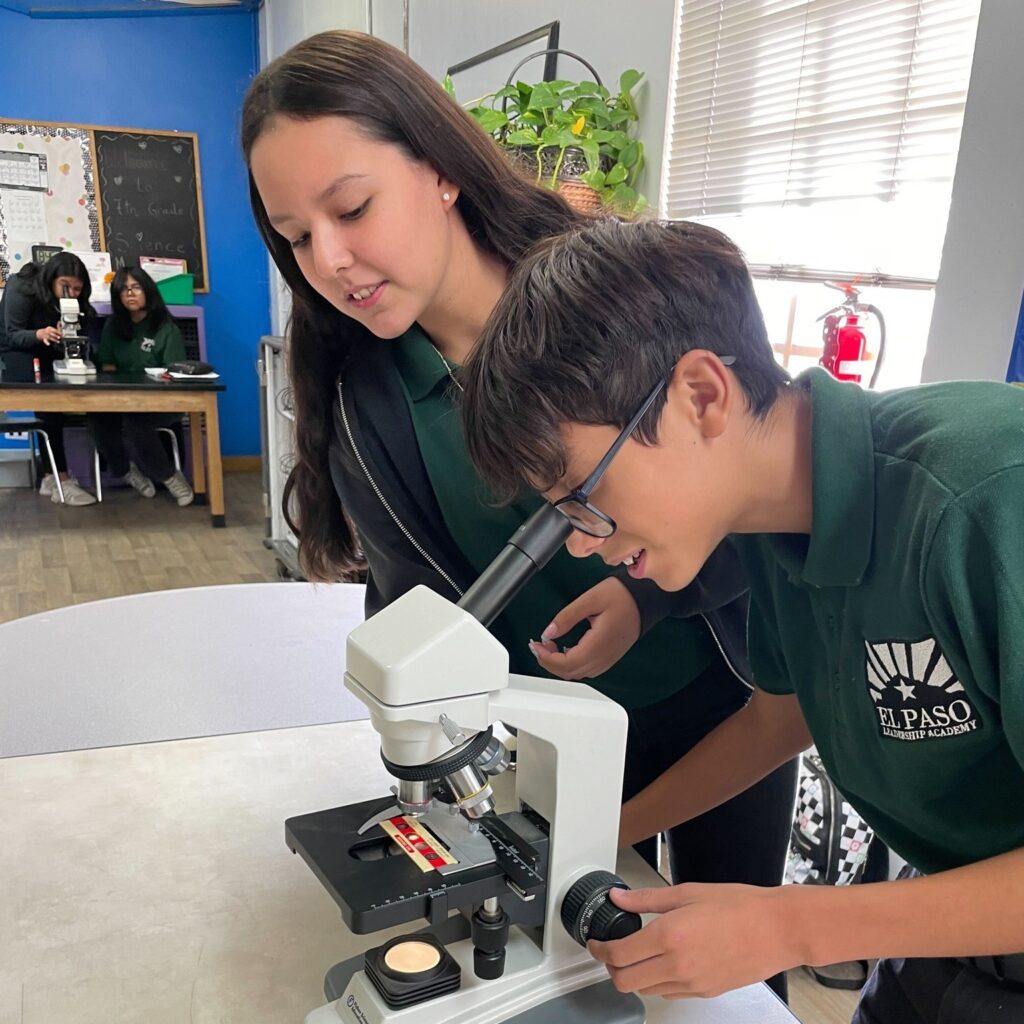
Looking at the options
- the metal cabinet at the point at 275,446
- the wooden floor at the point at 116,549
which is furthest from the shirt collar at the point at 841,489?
the wooden floor at the point at 116,549

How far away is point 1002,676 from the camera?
0.54m

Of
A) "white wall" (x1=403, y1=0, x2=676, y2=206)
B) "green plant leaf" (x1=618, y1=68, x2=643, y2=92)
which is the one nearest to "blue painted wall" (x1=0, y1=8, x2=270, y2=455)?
"white wall" (x1=403, y1=0, x2=676, y2=206)

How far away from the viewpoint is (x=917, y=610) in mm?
634

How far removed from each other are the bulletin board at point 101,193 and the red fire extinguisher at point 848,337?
5.06 meters

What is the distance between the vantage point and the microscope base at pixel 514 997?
649 mm

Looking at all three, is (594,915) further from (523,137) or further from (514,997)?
(523,137)

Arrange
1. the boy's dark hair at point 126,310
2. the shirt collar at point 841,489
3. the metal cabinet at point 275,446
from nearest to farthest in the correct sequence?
1. the shirt collar at point 841,489
2. the metal cabinet at point 275,446
3. the boy's dark hair at point 126,310

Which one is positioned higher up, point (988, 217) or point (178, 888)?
point (988, 217)

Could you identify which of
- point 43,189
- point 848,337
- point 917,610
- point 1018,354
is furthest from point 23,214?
point 917,610

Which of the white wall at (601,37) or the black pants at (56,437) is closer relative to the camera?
the white wall at (601,37)

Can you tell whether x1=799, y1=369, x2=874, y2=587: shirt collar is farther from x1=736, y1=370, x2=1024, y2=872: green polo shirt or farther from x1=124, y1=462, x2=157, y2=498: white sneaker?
x1=124, y1=462, x2=157, y2=498: white sneaker

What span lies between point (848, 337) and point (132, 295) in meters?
4.54

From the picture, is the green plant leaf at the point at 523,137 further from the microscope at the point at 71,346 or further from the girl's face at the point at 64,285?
the girl's face at the point at 64,285

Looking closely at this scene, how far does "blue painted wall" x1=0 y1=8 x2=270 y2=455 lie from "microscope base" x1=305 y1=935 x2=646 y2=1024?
538cm
